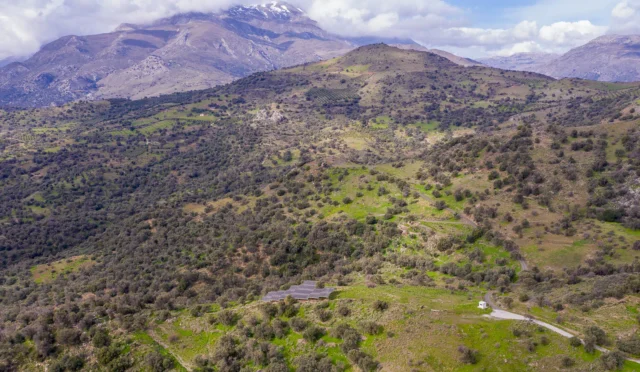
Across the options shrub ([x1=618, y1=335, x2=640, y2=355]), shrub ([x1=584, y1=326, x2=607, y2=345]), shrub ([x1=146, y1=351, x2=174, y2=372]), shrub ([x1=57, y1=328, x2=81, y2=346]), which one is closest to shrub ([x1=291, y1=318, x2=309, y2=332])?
shrub ([x1=146, y1=351, x2=174, y2=372])

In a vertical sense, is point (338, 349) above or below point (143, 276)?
above

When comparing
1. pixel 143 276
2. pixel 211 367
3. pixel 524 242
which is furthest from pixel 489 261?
pixel 143 276

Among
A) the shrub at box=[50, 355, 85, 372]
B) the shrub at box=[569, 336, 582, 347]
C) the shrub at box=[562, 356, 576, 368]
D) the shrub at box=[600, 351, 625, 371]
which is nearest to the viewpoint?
the shrub at box=[600, 351, 625, 371]

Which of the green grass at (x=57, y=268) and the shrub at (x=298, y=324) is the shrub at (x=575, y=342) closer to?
the shrub at (x=298, y=324)

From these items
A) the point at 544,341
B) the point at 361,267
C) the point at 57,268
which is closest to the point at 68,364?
the point at 361,267

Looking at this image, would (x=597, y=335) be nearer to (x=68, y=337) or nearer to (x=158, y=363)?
(x=158, y=363)

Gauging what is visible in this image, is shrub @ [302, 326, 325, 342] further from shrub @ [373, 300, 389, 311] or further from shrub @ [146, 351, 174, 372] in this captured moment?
shrub @ [146, 351, 174, 372]

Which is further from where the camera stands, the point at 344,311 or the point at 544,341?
the point at 344,311

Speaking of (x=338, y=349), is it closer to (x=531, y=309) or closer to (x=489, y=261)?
(x=531, y=309)

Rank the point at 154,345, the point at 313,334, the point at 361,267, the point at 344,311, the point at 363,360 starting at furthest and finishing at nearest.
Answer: the point at 361,267 < the point at 344,311 < the point at 154,345 < the point at 313,334 < the point at 363,360

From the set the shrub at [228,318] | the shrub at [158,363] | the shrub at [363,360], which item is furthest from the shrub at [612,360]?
the shrub at [158,363]

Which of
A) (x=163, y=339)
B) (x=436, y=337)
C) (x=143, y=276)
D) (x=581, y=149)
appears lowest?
(x=143, y=276)
